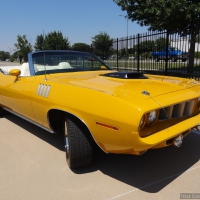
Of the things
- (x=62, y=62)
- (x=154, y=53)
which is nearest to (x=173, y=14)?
(x=154, y=53)

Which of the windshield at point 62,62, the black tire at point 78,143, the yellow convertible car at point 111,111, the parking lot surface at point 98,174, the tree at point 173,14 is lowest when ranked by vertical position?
the parking lot surface at point 98,174

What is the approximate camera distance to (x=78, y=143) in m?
2.40

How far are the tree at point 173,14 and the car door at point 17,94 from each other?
678cm

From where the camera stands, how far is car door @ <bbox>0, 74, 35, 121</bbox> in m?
3.13

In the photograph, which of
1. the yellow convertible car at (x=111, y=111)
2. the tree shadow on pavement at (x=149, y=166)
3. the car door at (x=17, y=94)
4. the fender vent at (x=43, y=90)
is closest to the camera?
A: the yellow convertible car at (x=111, y=111)

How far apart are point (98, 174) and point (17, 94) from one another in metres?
1.75

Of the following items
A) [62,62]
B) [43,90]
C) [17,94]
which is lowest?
[17,94]

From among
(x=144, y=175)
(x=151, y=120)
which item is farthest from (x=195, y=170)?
(x=151, y=120)

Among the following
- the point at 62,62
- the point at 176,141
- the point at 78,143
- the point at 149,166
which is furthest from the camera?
the point at 62,62

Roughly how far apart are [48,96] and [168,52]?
→ 296 inches

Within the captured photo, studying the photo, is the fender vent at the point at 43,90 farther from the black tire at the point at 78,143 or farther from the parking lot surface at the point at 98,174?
the parking lot surface at the point at 98,174

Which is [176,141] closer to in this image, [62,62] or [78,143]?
[78,143]

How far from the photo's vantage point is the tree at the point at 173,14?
8.70 meters

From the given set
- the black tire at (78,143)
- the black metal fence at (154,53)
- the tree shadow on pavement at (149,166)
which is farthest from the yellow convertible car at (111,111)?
the black metal fence at (154,53)
